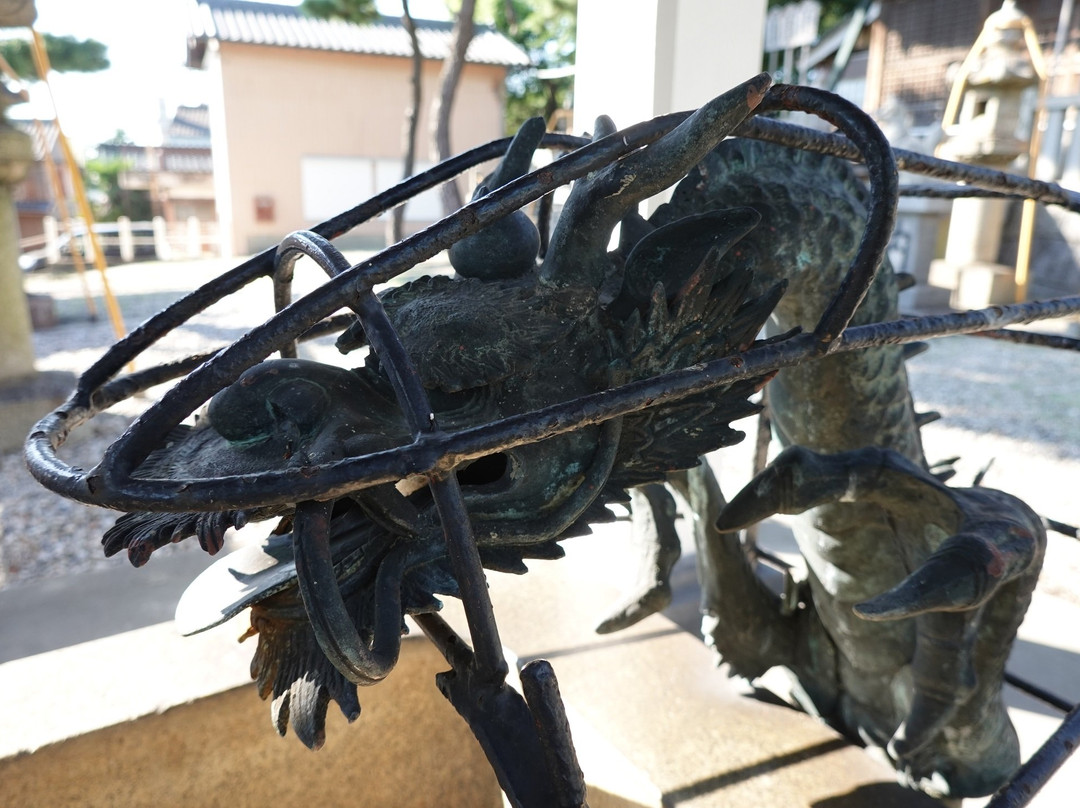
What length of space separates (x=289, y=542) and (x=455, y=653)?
0.86 ft

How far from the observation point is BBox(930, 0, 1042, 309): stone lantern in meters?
8.03

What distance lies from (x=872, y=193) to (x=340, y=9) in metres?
10.2

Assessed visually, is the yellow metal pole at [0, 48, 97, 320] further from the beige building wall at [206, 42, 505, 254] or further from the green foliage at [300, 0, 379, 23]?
the beige building wall at [206, 42, 505, 254]

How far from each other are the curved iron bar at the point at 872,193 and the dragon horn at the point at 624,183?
0.11 metres

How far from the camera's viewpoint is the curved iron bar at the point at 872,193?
79 cm

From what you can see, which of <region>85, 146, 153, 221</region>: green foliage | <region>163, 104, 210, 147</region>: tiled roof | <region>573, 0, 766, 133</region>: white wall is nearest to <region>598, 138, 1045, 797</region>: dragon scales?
<region>573, 0, 766, 133</region>: white wall

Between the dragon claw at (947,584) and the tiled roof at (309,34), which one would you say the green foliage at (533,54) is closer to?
the tiled roof at (309,34)

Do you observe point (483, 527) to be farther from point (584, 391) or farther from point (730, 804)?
point (730, 804)

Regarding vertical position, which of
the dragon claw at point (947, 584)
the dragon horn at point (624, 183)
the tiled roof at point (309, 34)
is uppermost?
the tiled roof at point (309, 34)

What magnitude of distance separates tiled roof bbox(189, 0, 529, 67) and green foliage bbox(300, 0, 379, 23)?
391 centimetres

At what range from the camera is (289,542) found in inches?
38.5

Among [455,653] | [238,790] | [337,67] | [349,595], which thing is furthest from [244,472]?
[337,67]

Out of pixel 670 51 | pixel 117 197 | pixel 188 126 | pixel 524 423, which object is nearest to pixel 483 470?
pixel 524 423

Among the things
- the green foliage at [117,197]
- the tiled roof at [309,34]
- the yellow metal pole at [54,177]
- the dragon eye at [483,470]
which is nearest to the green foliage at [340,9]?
the yellow metal pole at [54,177]
